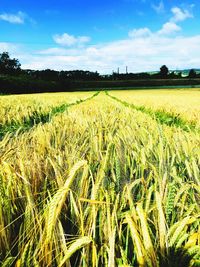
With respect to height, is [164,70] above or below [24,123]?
below

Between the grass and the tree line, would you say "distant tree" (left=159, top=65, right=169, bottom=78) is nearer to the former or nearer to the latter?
the tree line

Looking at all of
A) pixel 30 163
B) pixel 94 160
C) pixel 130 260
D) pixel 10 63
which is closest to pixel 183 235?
pixel 130 260

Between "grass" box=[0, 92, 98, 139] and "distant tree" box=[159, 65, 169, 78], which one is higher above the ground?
"grass" box=[0, 92, 98, 139]

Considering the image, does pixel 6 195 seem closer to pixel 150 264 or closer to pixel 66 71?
pixel 150 264

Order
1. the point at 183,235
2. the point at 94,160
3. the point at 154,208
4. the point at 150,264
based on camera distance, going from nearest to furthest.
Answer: the point at 150,264 < the point at 183,235 < the point at 154,208 < the point at 94,160

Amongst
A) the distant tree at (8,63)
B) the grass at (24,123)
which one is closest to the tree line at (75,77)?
the distant tree at (8,63)

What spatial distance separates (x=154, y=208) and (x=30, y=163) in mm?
648

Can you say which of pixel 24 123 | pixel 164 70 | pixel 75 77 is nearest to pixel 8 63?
pixel 75 77

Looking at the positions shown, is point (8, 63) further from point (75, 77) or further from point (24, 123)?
point (24, 123)

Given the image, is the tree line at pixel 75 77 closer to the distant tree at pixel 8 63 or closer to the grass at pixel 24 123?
the distant tree at pixel 8 63

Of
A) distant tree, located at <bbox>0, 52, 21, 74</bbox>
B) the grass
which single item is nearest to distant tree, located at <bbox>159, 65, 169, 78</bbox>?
distant tree, located at <bbox>0, 52, 21, 74</bbox>

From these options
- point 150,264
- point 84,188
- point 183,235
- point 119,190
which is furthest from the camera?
point 119,190

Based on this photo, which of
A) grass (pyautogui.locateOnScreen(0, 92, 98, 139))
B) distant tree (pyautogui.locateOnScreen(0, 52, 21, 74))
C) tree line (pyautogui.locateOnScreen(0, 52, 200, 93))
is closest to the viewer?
grass (pyautogui.locateOnScreen(0, 92, 98, 139))

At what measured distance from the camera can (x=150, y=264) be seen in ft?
2.77
